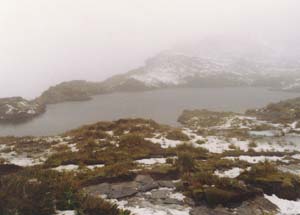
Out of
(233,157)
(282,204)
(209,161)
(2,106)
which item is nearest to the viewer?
(282,204)

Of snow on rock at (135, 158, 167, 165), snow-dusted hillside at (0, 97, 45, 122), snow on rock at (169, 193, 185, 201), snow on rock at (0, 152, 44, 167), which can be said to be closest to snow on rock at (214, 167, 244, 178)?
snow on rock at (169, 193, 185, 201)

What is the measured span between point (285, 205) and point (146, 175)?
295 inches

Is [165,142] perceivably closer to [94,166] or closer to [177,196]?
[94,166]

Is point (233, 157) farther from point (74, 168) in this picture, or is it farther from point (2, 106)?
point (2, 106)

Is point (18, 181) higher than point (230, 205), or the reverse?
point (18, 181)

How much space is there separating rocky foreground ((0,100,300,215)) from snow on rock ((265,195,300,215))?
52 mm

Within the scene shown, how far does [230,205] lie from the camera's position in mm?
12359

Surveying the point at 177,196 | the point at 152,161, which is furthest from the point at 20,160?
the point at 177,196

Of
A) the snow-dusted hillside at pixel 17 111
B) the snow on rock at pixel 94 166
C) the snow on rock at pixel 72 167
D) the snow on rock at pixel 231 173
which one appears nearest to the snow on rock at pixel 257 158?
the snow on rock at pixel 231 173

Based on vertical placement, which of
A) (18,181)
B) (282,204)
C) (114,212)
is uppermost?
(18,181)

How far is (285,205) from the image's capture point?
13.0m

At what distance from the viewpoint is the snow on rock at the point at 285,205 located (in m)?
12.3

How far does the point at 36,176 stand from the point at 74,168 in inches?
140

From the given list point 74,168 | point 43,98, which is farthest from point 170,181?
point 43,98
